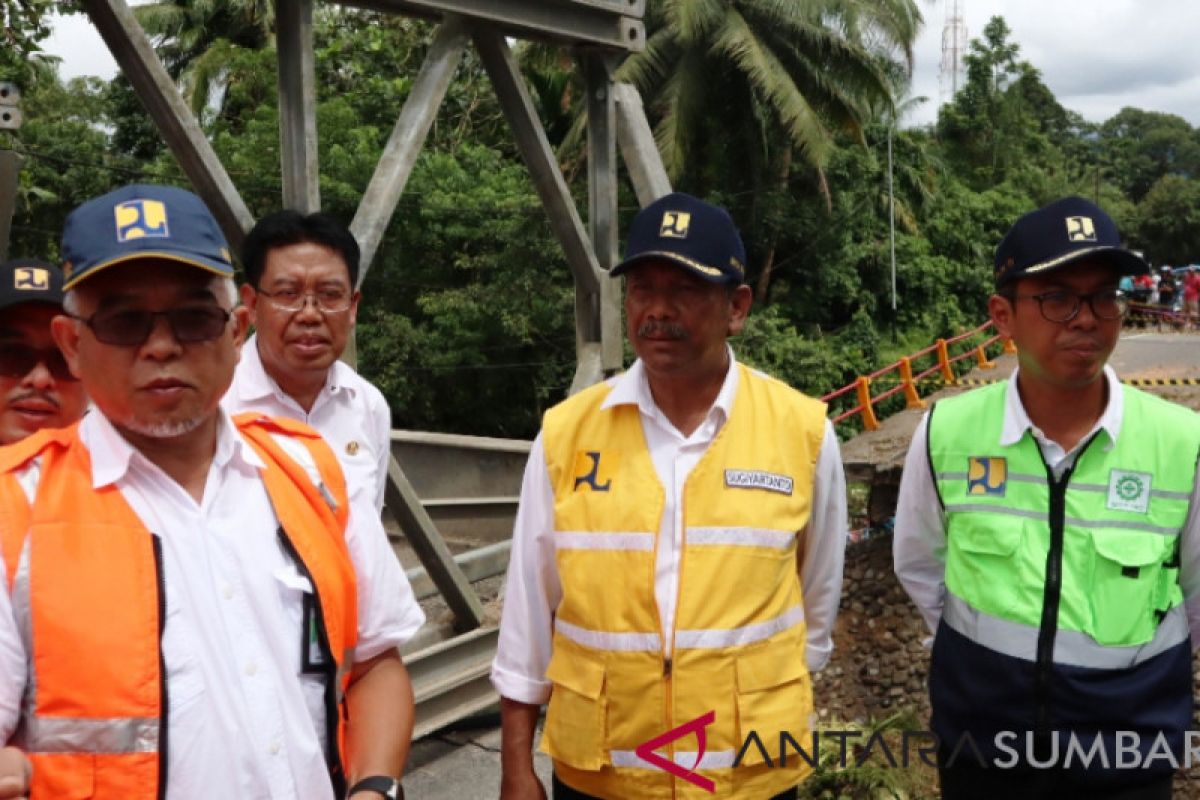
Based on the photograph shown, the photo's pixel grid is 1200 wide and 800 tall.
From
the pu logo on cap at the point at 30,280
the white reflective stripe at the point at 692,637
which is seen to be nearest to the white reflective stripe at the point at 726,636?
the white reflective stripe at the point at 692,637

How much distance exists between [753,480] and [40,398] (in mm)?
1574

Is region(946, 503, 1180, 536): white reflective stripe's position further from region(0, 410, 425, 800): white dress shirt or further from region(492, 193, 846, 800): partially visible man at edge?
region(0, 410, 425, 800): white dress shirt

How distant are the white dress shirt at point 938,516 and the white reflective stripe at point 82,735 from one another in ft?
6.04

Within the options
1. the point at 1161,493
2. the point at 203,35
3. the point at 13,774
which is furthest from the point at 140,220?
the point at 203,35

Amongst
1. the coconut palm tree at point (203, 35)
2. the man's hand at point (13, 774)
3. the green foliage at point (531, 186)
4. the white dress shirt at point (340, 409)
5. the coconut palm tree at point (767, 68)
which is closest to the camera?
the man's hand at point (13, 774)

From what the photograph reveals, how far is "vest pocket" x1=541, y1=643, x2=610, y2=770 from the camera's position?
2.31 m

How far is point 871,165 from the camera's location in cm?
2583

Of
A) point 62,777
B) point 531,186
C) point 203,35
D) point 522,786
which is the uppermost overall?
point 203,35

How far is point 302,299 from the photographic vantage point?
3.34 m

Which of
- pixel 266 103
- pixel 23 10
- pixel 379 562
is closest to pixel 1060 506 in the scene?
pixel 379 562

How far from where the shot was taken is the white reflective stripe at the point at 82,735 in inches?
58.8

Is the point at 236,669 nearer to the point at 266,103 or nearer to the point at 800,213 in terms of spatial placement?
the point at 266,103

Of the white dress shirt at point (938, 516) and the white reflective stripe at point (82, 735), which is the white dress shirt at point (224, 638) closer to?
the white reflective stripe at point (82, 735)

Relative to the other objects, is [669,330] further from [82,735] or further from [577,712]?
[82,735]
